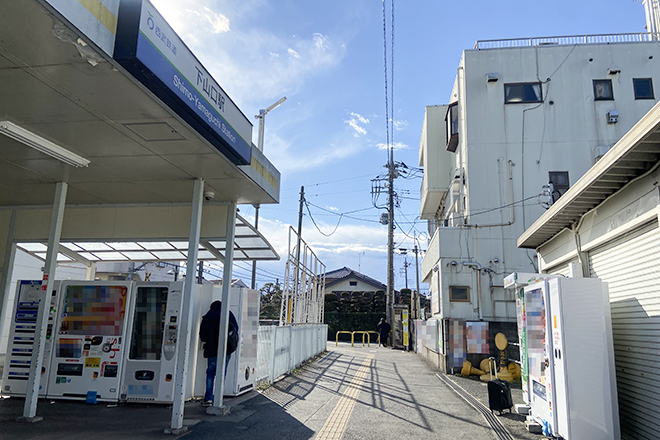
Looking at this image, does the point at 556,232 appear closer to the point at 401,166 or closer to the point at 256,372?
the point at 256,372

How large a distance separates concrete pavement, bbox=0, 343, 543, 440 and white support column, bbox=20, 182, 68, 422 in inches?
10.7

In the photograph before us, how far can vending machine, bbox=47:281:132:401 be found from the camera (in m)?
7.91

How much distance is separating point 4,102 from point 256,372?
23.1 ft

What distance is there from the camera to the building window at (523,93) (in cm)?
1725

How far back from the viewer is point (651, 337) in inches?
223

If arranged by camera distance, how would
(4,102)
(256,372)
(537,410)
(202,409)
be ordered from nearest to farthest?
(4,102)
(537,410)
(202,409)
(256,372)

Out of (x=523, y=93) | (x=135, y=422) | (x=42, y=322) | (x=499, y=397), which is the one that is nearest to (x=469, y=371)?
(x=499, y=397)

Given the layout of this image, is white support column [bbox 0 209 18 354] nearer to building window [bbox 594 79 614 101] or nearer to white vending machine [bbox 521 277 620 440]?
white vending machine [bbox 521 277 620 440]

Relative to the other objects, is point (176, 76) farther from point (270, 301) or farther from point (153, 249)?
point (270, 301)

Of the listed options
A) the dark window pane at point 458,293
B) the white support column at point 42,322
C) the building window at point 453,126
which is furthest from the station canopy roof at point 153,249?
the building window at point 453,126

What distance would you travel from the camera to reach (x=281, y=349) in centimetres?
1165

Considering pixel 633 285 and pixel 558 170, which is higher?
pixel 558 170

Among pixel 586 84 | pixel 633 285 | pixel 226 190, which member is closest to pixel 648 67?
pixel 586 84

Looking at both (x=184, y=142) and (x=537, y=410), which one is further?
(x=537, y=410)
